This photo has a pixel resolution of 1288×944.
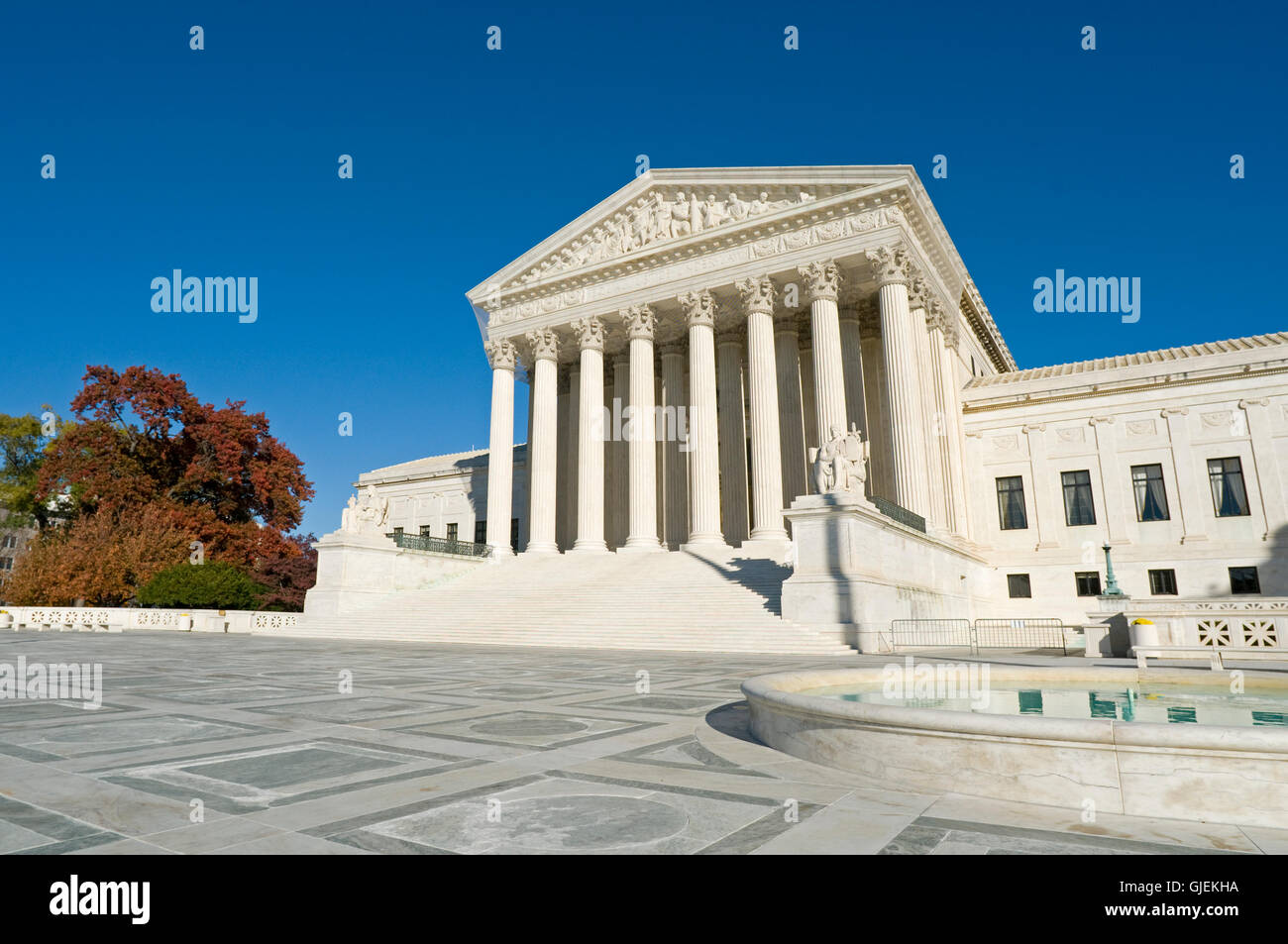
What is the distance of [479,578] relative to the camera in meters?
34.0

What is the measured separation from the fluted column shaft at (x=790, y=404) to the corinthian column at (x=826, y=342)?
507 centimetres

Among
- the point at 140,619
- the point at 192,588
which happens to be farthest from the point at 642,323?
the point at 140,619

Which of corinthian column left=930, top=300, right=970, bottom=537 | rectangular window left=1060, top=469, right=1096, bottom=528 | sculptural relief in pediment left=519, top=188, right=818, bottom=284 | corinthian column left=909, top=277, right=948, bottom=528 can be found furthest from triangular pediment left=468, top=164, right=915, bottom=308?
rectangular window left=1060, top=469, right=1096, bottom=528

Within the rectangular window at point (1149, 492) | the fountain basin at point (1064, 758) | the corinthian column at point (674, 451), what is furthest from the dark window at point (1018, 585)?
the fountain basin at point (1064, 758)

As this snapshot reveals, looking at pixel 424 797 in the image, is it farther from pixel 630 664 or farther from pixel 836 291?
pixel 836 291

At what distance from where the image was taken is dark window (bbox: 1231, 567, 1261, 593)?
31.4 meters

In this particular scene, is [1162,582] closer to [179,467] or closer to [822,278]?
[822,278]

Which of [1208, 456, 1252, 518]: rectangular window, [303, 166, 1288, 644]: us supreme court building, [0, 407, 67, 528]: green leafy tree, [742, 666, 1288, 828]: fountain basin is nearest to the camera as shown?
[742, 666, 1288, 828]: fountain basin

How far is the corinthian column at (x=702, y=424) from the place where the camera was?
33.6 meters

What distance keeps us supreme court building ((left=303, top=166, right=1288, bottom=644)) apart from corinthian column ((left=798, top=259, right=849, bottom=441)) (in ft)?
0.31

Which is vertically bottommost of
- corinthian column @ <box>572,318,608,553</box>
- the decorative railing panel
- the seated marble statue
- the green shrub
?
the green shrub

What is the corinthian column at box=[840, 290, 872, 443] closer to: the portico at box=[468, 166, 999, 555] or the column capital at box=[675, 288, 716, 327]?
the portico at box=[468, 166, 999, 555]

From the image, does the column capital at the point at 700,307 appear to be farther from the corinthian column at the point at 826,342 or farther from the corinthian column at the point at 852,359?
the corinthian column at the point at 852,359
